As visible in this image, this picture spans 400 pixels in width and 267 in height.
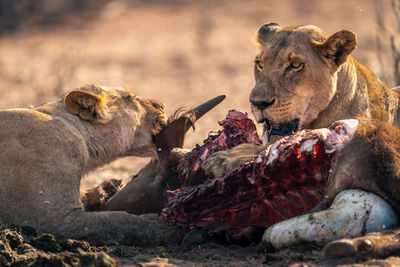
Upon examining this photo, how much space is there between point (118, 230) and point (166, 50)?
411 inches

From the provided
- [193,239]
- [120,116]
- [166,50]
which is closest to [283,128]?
[193,239]

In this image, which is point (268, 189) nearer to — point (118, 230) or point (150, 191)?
point (118, 230)

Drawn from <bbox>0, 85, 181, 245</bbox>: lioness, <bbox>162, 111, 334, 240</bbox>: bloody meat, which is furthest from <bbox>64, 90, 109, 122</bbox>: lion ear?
<bbox>162, 111, 334, 240</bbox>: bloody meat

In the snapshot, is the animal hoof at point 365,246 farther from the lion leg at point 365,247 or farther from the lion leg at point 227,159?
the lion leg at point 227,159

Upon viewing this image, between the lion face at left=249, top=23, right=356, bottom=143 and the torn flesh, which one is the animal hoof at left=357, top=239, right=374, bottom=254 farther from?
the lion face at left=249, top=23, right=356, bottom=143

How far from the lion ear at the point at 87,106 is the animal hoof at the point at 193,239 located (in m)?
1.23

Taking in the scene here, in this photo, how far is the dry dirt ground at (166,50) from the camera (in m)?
9.74

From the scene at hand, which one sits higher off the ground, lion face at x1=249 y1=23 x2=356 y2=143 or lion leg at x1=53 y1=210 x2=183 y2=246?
lion face at x1=249 y1=23 x2=356 y2=143

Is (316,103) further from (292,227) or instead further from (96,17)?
(96,17)

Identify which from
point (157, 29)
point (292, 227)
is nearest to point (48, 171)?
point (292, 227)

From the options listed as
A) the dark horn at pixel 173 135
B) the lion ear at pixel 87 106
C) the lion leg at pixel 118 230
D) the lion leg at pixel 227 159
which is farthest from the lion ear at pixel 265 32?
the lion leg at pixel 118 230

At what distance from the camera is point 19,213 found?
396cm

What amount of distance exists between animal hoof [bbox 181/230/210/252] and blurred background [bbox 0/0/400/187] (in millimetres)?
2591

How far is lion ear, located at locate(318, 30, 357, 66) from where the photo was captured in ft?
13.6
